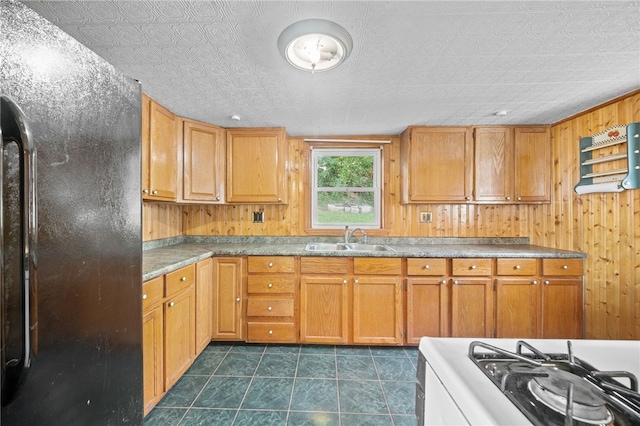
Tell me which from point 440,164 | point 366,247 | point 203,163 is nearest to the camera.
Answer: point 203,163

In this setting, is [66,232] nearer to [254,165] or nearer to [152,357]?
[152,357]

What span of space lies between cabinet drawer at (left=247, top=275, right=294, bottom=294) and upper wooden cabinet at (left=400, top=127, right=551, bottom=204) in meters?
1.54

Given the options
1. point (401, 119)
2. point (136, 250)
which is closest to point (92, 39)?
point (136, 250)

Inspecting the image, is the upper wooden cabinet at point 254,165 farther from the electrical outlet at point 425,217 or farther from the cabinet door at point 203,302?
the electrical outlet at point 425,217

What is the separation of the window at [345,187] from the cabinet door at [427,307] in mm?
908

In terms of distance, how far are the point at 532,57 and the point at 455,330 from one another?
214 cm

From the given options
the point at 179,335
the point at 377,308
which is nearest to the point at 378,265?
the point at 377,308

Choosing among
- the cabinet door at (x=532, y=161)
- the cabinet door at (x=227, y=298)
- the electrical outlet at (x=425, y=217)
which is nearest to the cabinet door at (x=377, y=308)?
the electrical outlet at (x=425, y=217)

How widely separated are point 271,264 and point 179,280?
0.79 metres

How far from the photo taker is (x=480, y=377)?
1.94 ft

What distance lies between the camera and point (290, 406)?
1.69 m

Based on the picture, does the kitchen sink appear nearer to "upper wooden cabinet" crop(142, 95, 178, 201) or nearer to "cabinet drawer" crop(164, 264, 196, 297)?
"cabinet drawer" crop(164, 264, 196, 297)

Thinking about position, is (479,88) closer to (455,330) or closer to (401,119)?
(401,119)

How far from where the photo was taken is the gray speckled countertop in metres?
2.01
